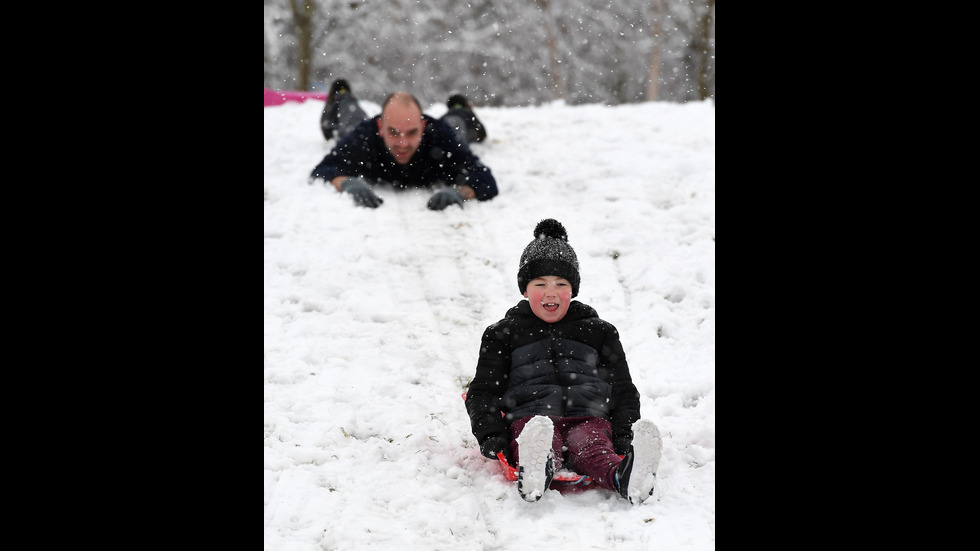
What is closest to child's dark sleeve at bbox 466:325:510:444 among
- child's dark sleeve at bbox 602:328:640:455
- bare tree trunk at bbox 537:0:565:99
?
child's dark sleeve at bbox 602:328:640:455

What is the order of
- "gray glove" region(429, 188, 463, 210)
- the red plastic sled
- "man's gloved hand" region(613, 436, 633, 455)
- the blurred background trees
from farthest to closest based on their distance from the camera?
the blurred background trees
"gray glove" region(429, 188, 463, 210)
"man's gloved hand" region(613, 436, 633, 455)
the red plastic sled

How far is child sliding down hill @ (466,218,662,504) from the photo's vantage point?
297cm

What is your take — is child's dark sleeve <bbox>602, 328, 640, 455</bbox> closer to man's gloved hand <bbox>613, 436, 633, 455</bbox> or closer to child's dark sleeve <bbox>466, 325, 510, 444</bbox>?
man's gloved hand <bbox>613, 436, 633, 455</bbox>

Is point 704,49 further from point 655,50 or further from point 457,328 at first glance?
point 457,328

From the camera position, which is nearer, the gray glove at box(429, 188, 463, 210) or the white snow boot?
the white snow boot

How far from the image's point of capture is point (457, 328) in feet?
14.2

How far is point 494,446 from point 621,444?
50 centimetres

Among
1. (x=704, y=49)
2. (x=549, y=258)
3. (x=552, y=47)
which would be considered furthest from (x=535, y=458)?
(x=552, y=47)

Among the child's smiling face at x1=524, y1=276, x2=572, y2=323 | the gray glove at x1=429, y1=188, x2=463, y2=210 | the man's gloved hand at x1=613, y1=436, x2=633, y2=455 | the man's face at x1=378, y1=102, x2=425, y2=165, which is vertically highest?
the man's face at x1=378, y1=102, x2=425, y2=165

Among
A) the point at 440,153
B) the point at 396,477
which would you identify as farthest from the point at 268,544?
the point at 440,153

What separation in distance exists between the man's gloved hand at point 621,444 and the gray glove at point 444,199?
10.1ft

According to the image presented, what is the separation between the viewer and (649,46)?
62.8 feet

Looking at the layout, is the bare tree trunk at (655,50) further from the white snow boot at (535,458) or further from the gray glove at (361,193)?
the white snow boot at (535,458)

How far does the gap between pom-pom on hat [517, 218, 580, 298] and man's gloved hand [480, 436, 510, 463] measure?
28.0 inches
